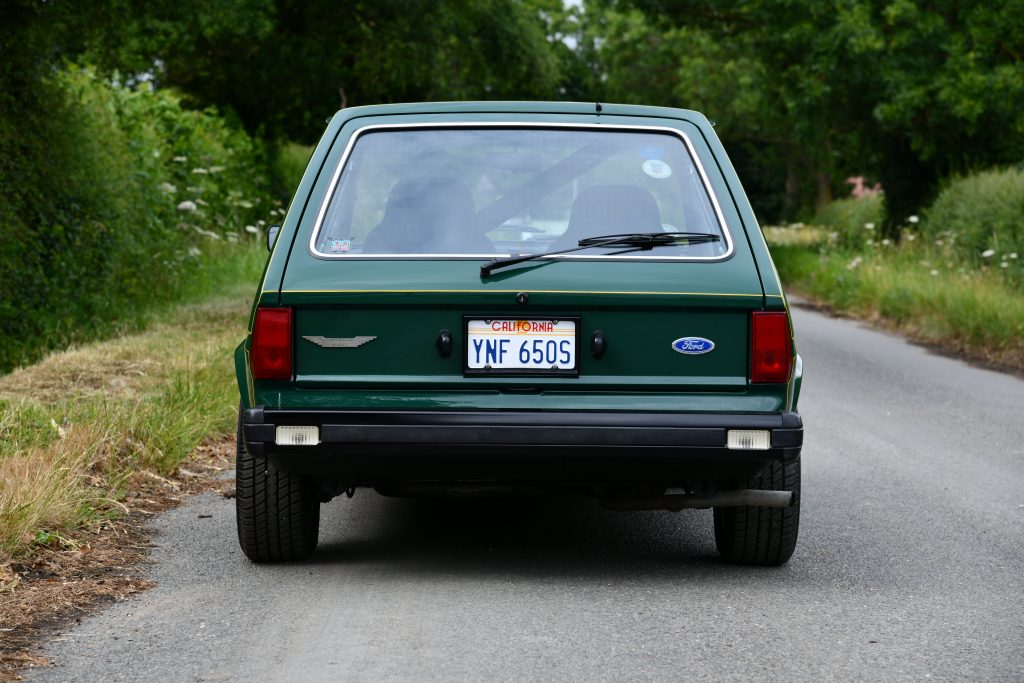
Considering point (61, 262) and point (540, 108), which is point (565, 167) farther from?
point (61, 262)

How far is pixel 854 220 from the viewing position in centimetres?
2961

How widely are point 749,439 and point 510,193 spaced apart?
128 cm

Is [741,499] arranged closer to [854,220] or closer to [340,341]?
[340,341]

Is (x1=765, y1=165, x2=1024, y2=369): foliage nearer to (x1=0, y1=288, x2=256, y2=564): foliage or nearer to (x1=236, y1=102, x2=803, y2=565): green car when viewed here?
(x1=0, y1=288, x2=256, y2=564): foliage

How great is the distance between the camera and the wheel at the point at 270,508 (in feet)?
18.3

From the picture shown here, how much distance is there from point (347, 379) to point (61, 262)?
9249 mm

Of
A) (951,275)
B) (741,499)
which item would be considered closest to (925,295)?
(951,275)

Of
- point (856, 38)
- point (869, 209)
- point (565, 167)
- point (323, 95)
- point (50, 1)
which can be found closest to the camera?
point (565, 167)

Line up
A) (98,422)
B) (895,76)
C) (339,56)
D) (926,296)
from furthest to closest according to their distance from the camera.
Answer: (339,56)
(895,76)
(926,296)
(98,422)

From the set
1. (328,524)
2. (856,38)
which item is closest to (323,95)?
(856,38)

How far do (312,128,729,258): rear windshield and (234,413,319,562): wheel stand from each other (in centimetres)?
87

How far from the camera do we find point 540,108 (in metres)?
5.86

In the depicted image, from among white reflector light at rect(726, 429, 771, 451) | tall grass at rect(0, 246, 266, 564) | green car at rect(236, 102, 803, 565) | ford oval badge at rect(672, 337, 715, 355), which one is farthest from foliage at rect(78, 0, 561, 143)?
white reflector light at rect(726, 429, 771, 451)

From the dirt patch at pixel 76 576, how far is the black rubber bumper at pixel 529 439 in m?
0.77
